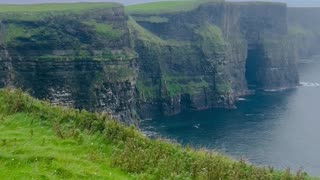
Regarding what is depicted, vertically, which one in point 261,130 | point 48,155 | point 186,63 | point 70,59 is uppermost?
point 48,155

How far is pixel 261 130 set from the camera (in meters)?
116

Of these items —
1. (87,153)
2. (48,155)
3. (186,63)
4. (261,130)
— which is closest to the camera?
(48,155)

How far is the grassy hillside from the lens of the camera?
16609 mm

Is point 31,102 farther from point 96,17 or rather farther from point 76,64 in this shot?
point 96,17

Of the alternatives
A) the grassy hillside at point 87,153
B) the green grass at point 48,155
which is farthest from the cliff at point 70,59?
the green grass at point 48,155

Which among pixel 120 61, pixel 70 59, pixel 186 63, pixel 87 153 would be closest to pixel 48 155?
pixel 87 153

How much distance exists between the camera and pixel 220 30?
190 meters

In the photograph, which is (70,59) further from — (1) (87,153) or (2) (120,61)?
(1) (87,153)

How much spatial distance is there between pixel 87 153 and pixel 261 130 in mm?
100034

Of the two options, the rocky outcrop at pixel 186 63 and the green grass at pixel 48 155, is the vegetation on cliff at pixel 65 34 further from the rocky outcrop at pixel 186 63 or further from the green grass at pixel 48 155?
the green grass at pixel 48 155

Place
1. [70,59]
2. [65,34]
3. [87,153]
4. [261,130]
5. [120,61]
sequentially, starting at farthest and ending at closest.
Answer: [120,61] → [65,34] → [70,59] → [261,130] → [87,153]

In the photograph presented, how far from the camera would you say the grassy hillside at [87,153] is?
16609 mm

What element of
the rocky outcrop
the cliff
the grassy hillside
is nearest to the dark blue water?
the rocky outcrop

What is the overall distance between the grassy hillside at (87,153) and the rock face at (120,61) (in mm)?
73015
